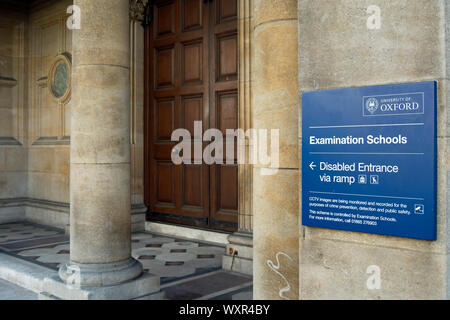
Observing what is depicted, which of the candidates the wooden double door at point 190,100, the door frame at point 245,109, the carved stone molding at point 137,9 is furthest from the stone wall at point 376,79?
the carved stone molding at point 137,9

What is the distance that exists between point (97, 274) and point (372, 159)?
8.94 ft

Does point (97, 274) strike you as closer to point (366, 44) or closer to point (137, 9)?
point (366, 44)

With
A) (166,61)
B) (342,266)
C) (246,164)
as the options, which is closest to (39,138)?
(166,61)

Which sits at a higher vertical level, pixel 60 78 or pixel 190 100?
pixel 60 78

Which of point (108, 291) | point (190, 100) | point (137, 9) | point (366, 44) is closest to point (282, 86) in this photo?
point (366, 44)

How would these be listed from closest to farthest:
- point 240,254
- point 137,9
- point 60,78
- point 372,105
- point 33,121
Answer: point 372,105
point 240,254
point 137,9
point 60,78
point 33,121

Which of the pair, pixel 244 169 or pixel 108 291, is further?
pixel 244 169

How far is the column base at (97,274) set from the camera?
13.0 ft

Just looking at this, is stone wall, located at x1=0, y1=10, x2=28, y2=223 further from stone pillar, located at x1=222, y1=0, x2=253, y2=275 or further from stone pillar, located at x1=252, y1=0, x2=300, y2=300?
stone pillar, located at x1=252, y1=0, x2=300, y2=300

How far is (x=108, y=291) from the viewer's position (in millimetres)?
3879

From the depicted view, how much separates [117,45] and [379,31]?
2.57 metres

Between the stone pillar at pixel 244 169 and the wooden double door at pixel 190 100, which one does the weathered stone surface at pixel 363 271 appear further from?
the wooden double door at pixel 190 100

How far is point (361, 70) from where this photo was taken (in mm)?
2375
